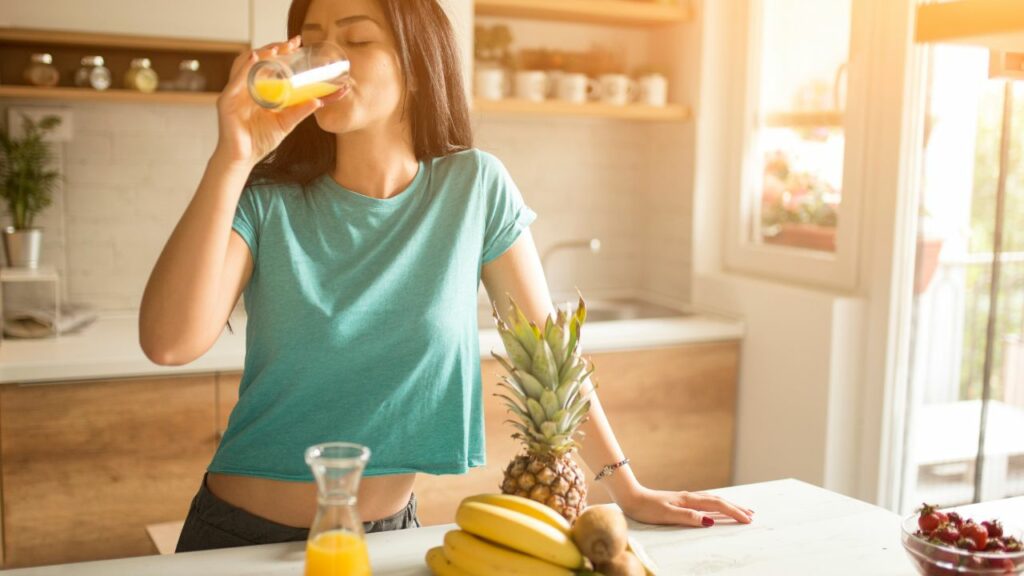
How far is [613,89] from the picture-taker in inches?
137

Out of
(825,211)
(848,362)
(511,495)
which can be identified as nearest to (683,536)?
(511,495)

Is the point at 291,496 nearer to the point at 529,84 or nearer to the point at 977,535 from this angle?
the point at 977,535

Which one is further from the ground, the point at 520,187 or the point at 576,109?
the point at 576,109

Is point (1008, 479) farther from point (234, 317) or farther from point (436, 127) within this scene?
point (234, 317)

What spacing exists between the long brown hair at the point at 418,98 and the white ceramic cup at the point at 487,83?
5.58 ft

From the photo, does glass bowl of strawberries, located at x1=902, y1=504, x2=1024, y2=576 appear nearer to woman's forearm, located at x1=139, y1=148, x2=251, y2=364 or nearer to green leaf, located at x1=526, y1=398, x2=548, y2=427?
green leaf, located at x1=526, y1=398, x2=548, y2=427

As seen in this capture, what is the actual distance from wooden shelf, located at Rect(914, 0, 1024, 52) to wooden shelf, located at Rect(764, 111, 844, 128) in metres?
1.66

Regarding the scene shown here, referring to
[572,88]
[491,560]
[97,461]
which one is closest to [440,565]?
[491,560]

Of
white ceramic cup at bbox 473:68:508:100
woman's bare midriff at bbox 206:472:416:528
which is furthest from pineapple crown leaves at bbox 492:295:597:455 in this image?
white ceramic cup at bbox 473:68:508:100

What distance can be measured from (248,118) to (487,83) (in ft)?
6.86

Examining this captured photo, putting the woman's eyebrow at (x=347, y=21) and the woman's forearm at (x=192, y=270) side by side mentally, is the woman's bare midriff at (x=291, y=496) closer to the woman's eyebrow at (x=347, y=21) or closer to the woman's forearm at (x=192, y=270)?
the woman's forearm at (x=192, y=270)

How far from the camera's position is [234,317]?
3.12 meters

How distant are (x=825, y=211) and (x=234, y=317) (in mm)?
1842

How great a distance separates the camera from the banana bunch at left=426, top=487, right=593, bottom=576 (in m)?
1.09
